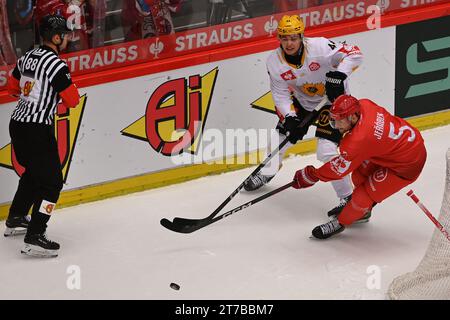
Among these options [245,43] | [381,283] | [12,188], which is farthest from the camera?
[245,43]

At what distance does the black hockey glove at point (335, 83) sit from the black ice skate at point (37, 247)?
1.73 meters

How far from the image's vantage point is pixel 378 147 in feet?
19.6

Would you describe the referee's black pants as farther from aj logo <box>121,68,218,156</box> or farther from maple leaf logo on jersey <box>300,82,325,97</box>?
maple leaf logo on jersey <box>300,82,325,97</box>

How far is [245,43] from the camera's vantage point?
23.9 ft

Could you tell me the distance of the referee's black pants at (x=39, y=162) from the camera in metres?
6.16

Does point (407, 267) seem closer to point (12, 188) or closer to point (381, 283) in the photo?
point (381, 283)

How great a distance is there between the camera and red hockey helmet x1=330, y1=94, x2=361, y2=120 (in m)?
5.91

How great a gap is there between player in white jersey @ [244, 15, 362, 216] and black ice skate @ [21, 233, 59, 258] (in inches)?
58.0

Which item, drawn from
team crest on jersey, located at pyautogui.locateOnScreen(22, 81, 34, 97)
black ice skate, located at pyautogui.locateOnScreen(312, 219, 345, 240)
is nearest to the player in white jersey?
black ice skate, located at pyautogui.locateOnScreen(312, 219, 345, 240)

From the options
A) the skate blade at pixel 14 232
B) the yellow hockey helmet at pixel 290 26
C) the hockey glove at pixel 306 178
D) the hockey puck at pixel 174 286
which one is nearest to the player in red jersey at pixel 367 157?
the hockey glove at pixel 306 178

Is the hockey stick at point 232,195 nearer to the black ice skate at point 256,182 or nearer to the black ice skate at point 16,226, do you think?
the black ice skate at point 256,182

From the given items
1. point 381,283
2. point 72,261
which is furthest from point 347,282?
point 72,261

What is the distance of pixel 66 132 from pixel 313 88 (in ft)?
4.78

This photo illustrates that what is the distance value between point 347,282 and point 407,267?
0.36 meters
